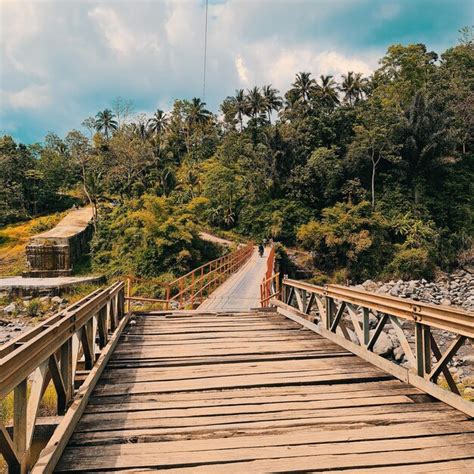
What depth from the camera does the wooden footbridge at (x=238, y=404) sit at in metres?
2.36

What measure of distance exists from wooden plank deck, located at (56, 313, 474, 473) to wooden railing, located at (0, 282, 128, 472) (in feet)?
0.48

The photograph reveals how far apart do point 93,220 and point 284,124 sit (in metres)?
23.9

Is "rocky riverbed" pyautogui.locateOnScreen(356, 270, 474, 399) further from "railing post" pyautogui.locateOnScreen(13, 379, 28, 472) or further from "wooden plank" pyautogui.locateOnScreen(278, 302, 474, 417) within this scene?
"railing post" pyautogui.locateOnScreen(13, 379, 28, 472)

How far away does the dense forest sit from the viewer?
3041cm

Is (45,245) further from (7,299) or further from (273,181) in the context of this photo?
(273,181)

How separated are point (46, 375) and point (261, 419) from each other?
5.31ft

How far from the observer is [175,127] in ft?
190

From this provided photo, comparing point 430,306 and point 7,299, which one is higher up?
point 430,306

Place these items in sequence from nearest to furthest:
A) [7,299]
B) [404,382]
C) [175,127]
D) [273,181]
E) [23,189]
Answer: [404,382] → [7,299] → [273,181] → [23,189] → [175,127]

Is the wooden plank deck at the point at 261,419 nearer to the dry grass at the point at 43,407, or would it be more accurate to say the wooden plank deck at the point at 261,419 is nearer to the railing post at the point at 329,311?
the railing post at the point at 329,311

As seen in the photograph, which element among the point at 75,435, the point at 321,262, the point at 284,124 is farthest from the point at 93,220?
the point at 75,435

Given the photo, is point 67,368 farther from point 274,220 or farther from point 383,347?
point 274,220

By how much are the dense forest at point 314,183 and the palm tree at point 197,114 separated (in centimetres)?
793

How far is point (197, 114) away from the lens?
57.2 meters
